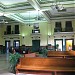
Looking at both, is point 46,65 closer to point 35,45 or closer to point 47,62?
point 47,62

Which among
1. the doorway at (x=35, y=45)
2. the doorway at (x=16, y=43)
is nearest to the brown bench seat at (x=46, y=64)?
the doorway at (x=35, y=45)

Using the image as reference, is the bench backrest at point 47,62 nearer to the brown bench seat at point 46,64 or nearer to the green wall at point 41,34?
the brown bench seat at point 46,64

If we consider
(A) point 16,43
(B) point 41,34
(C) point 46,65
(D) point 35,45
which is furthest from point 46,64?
(A) point 16,43

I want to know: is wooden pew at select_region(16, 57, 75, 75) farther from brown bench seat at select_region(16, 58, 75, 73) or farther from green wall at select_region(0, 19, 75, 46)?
green wall at select_region(0, 19, 75, 46)

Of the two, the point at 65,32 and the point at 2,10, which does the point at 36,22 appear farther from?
the point at 2,10

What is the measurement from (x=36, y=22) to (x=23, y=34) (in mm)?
2409

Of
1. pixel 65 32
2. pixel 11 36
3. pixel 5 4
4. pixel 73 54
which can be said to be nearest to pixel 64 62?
pixel 73 54

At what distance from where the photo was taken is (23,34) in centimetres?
2252

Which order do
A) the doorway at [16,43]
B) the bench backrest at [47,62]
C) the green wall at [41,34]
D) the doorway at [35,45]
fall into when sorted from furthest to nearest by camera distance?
1. the doorway at [16,43]
2. the doorway at [35,45]
3. the green wall at [41,34]
4. the bench backrest at [47,62]

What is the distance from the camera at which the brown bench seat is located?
6098 millimetres

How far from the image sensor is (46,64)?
650 cm

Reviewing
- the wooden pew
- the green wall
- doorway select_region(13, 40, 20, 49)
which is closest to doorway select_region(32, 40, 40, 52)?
the green wall

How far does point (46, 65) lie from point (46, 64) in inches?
1.5

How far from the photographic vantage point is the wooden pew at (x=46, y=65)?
601 centimetres
